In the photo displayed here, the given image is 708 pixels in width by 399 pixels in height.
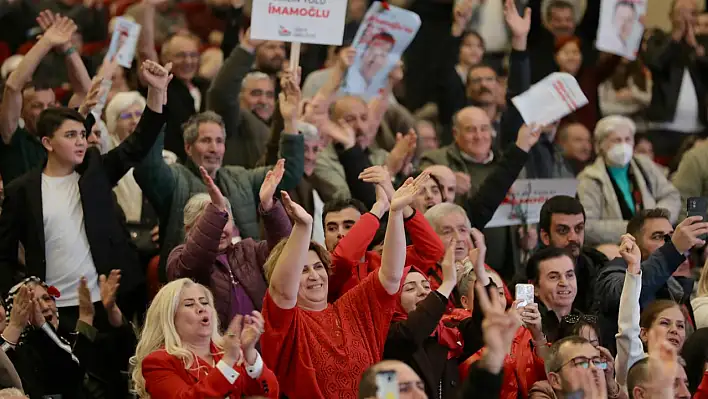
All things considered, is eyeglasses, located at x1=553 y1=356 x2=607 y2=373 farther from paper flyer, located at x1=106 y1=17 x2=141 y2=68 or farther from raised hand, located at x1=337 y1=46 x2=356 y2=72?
paper flyer, located at x1=106 y1=17 x2=141 y2=68

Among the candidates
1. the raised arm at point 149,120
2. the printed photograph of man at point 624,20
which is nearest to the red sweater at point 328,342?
the raised arm at point 149,120

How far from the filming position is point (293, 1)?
812 centimetres

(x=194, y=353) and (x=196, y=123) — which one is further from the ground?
(x=196, y=123)

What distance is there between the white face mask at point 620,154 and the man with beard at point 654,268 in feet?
4.21

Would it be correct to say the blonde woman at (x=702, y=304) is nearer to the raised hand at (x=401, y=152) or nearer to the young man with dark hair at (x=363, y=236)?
the young man with dark hair at (x=363, y=236)

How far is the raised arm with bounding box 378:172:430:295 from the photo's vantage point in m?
6.11

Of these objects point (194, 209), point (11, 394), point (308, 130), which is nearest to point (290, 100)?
point (308, 130)

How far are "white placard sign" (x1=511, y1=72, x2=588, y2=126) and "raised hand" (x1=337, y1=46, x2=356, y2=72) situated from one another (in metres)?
1.03

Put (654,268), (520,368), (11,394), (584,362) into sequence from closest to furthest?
(11,394), (584,362), (520,368), (654,268)

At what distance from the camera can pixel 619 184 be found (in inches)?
359

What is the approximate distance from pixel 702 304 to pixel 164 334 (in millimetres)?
3029

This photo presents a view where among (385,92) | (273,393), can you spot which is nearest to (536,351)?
(273,393)

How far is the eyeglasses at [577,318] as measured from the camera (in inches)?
266

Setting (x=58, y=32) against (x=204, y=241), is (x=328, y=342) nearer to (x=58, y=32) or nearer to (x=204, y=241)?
(x=204, y=241)
